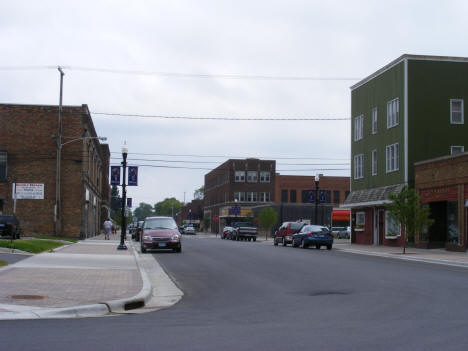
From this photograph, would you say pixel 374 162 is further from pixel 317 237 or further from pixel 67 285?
pixel 67 285

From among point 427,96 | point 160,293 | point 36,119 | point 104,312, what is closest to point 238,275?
point 160,293

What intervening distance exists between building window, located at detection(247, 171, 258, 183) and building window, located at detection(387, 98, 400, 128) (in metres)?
59.9

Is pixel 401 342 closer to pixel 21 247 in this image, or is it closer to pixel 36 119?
pixel 21 247

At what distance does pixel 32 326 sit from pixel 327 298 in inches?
250

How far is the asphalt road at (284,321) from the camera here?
816cm

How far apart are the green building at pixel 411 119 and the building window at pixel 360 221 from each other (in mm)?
3058

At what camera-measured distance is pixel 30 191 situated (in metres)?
47.3

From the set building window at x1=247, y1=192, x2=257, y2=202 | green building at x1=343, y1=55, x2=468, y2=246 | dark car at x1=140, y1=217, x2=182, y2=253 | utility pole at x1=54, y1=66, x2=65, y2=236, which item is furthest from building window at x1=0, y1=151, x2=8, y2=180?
building window at x1=247, y1=192, x2=257, y2=202

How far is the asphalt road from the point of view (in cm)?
816

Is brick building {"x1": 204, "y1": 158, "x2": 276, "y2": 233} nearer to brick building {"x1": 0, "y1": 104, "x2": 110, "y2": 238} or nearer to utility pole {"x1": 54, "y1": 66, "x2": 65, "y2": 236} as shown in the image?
brick building {"x1": 0, "y1": 104, "x2": 110, "y2": 238}

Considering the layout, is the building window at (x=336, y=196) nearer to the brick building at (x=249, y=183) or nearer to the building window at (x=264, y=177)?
the brick building at (x=249, y=183)

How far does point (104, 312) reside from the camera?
36.8 feet

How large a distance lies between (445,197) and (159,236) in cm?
1663

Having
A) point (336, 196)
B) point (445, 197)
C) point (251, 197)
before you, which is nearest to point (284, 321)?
point (445, 197)
